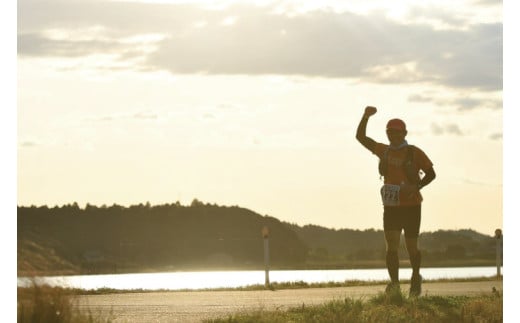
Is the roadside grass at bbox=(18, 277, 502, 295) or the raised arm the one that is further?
the roadside grass at bbox=(18, 277, 502, 295)

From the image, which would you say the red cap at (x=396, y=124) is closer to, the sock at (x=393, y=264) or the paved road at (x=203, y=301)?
the sock at (x=393, y=264)

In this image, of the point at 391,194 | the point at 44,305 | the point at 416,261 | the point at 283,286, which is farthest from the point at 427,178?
the point at 283,286

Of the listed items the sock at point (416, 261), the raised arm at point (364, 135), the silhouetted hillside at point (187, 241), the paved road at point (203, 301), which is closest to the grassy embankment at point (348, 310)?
the paved road at point (203, 301)

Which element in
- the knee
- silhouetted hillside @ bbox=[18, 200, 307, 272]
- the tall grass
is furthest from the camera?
silhouetted hillside @ bbox=[18, 200, 307, 272]

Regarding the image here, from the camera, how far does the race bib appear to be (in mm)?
15922

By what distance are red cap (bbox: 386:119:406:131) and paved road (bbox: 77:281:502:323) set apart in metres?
2.41

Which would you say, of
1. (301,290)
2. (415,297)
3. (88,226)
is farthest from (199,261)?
(415,297)

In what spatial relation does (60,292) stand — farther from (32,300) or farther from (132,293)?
(132,293)

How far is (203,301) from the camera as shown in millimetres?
17594

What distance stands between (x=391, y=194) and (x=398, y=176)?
0.89ft

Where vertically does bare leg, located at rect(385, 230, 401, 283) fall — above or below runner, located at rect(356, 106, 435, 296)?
below

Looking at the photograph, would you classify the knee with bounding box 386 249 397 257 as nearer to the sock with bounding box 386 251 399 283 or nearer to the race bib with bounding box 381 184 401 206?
the sock with bounding box 386 251 399 283

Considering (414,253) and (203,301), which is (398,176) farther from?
(203,301)

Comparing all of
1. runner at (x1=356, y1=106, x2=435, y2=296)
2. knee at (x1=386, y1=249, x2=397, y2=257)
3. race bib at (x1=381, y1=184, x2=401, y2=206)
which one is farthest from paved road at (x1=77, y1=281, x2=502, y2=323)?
race bib at (x1=381, y1=184, x2=401, y2=206)
